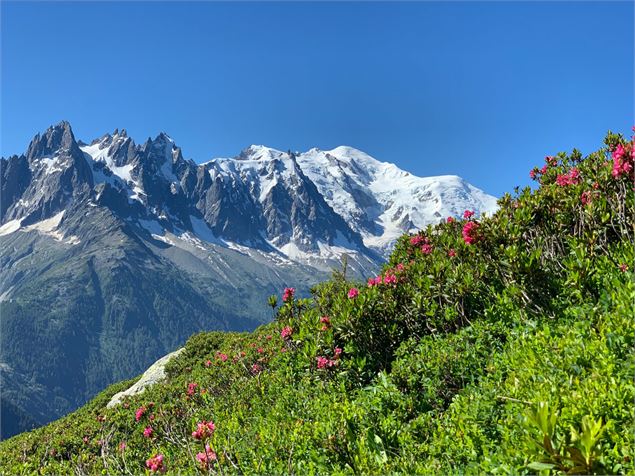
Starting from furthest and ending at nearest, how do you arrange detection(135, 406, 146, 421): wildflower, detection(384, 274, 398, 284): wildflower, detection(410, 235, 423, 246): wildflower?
detection(135, 406, 146, 421): wildflower
detection(410, 235, 423, 246): wildflower
detection(384, 274, 398, 284): wildflower

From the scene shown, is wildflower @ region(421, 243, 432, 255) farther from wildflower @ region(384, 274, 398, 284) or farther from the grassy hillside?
wildflower @ region(384, 274, 398, 284)

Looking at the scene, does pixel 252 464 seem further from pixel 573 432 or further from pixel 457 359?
pixel 573 432

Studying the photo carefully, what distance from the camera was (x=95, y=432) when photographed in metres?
12.8

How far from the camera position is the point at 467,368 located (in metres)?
6.04

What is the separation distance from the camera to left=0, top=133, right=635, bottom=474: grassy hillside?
12.8 ft

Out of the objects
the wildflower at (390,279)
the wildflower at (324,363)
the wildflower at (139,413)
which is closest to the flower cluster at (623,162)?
the wildflower at (390,279)


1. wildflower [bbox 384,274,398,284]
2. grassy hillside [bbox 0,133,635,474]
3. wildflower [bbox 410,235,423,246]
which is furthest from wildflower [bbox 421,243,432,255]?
wildflower [bbox 384,274,398,284]

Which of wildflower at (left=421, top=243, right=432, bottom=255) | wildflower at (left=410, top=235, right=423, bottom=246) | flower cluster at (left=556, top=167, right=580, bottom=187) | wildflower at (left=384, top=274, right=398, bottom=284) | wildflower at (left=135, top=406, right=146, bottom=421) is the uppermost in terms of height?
flower cluster at (left=556, top=167, right=580, bottom=187)

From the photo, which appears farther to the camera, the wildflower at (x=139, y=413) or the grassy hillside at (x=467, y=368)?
the wildflower at (x=139, y=413)

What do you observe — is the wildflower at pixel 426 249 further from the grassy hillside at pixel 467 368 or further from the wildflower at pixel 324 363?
the wildflower at pixel 324 363

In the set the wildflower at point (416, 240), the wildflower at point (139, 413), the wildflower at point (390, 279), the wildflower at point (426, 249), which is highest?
the wildflower at point (416, 240)

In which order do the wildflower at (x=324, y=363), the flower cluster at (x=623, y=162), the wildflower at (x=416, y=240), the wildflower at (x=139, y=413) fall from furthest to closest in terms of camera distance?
the wildflower at (x=139, y=413) < the wildflower at (x=416, y=240) < the wildflower at (x=324, y=363) < the flower cluster at (x=623, y=162)

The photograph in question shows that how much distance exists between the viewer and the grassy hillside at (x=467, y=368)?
12.8ft

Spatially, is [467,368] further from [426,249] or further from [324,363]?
[426,249]
